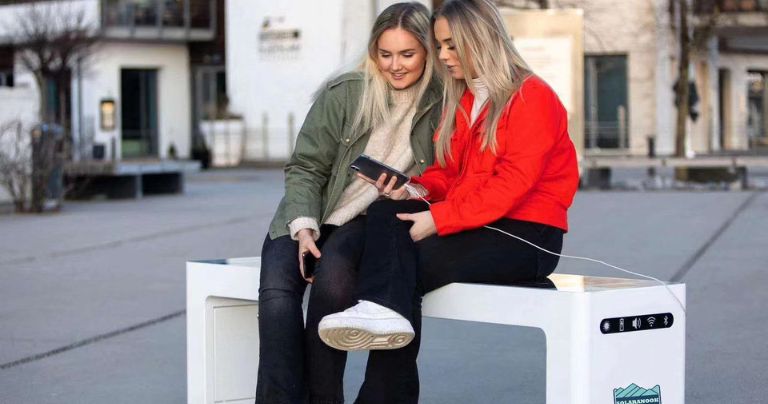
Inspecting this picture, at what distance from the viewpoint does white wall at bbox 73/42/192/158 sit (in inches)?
1494

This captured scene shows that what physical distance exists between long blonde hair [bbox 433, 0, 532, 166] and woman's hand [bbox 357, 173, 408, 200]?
0.31m

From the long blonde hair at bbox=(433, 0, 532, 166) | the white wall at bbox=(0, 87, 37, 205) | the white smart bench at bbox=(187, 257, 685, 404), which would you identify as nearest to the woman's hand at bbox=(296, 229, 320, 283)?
the white smart bench at bbox=(187, 257, 685, 404)

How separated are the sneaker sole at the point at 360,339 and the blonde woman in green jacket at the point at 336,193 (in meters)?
0.24

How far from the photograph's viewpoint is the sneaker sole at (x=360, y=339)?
404 centimetres

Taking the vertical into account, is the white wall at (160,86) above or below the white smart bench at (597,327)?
above

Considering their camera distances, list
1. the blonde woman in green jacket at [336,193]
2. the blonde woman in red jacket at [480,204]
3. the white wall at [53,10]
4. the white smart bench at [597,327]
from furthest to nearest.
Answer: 1. the white wall at [53,10]
2. the blonde woman in green jacket at [336,193]
3. the blonde woman in red jacket at [480,204]
4. the white smart bench at [597,327]

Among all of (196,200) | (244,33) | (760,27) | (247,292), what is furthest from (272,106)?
(247,292)

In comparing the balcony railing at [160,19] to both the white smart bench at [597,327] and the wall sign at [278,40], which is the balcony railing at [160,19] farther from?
the white smart bench at [597,327]

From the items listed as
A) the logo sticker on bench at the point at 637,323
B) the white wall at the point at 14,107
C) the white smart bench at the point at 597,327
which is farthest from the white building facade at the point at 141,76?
the logo sticker on bench at the point at 637,323

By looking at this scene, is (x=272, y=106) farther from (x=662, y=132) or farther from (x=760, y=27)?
(x=760, y=27)

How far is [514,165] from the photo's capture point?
4215mm

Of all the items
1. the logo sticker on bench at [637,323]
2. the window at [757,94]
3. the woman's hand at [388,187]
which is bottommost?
the logo sticker on bench at [637,323]

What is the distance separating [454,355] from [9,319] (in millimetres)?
2828

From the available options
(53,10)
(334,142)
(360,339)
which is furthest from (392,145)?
(53,10)
